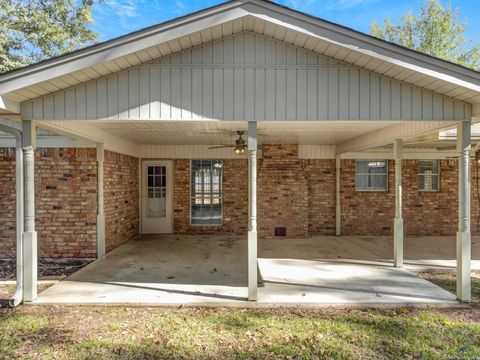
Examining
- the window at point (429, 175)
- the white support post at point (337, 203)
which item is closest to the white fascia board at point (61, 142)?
the white support post at point (337, 203)

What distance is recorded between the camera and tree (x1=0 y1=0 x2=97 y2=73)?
10.4 m

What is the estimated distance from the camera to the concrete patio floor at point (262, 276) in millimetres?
4332

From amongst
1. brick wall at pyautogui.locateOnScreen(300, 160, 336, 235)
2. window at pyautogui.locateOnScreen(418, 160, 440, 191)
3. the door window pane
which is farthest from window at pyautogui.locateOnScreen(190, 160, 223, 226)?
window at pyautogui.locateOnScreen(418, 160, 440, 191)

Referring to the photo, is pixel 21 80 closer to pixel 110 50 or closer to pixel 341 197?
pixel 110 50

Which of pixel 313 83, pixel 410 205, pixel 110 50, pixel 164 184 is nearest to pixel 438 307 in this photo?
pixel 313 83

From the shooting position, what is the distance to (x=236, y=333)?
347 centimetres

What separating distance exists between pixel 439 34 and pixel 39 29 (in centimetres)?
2068

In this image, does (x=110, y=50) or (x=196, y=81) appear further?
(x=196, y=81)

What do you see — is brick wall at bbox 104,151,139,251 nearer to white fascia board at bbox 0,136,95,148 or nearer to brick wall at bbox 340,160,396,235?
white fascia board at bbox 0,136,95,148

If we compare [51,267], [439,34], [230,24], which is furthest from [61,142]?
[439,34]

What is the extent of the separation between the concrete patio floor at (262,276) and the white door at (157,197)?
1158 mm

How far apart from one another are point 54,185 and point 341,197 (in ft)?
24.9

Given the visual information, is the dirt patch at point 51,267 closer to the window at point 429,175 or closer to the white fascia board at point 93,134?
the white fascia board at point 93,134

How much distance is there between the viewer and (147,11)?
17109mm
